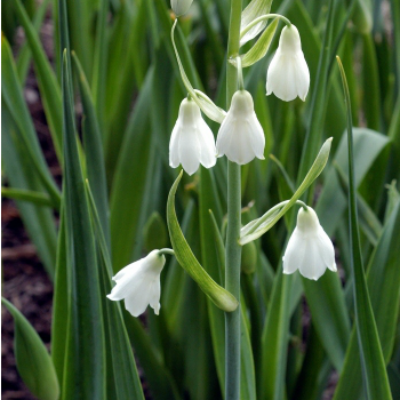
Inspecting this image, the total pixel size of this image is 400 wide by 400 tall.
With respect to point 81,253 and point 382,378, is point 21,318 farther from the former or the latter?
point 382,378

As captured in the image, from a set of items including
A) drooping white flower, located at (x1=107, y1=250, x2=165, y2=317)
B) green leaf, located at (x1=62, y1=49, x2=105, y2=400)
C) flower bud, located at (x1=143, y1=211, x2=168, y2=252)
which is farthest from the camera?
flower bud, located at (x1=143, y1=211, x2=168, y2=252)

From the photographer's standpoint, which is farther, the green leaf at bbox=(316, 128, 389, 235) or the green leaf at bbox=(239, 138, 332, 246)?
the green leaf at bbox=(316, 128, 389, 235)

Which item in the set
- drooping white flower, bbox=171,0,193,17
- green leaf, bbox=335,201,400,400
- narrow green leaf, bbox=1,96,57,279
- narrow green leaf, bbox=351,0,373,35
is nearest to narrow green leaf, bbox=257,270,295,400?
green leaf, bbox=335,201,400,400

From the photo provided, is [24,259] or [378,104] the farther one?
[24,259]

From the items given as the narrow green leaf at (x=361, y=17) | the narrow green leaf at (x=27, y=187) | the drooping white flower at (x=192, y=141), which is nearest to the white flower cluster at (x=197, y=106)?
the drooping white flower at (x=192, y=141)

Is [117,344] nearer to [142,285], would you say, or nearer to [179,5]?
[142,285]

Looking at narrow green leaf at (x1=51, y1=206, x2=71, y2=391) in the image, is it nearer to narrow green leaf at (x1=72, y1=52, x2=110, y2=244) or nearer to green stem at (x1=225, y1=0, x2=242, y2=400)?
narrow green leaf at (x1=72, y1=52, x2=110, y2=244)

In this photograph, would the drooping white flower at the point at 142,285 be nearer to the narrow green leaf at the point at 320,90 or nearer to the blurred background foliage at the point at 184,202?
the blurred background foliage at the point at 184,202

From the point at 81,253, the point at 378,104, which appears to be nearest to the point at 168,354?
the point at 81,253
